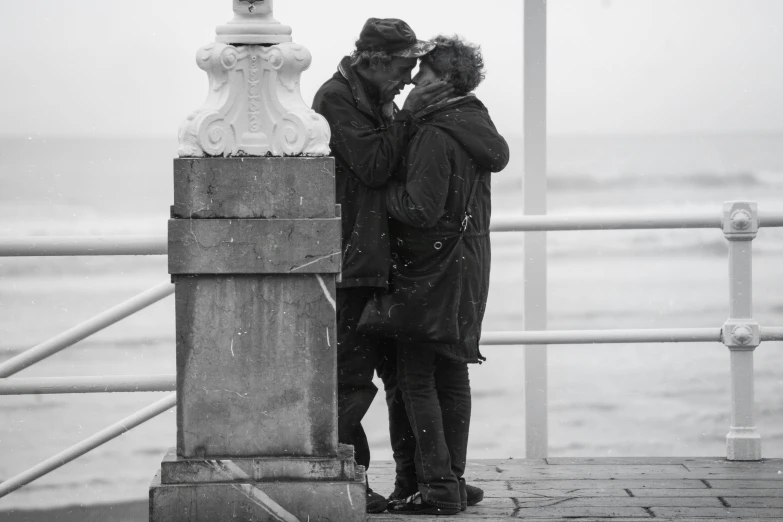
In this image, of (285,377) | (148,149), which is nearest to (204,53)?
(285,377)

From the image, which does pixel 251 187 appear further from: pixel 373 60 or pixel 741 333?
pixel 741 333

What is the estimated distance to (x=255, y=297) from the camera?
2.85 m

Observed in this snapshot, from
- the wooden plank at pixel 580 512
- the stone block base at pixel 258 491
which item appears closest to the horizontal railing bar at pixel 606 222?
the wooden plank at pixel 580 512

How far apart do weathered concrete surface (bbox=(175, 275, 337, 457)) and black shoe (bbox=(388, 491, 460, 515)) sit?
79cm

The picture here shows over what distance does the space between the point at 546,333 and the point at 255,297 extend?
73.3 inches

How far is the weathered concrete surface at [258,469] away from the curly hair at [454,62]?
52.1 inches

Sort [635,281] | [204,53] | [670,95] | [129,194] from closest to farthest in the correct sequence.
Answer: [204,53] → [635,281] → [129,194] → [670,95]

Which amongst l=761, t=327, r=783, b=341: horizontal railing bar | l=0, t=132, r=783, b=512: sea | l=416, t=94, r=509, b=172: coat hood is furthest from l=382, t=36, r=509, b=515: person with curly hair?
l=0, t=132, r=783, b=512: sea

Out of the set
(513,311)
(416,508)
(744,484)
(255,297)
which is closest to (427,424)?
(416,508)

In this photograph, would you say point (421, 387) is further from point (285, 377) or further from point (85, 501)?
point (85, 501)

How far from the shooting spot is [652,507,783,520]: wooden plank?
11.7 ft

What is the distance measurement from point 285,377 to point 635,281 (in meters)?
23.1

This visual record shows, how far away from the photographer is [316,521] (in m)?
2.88

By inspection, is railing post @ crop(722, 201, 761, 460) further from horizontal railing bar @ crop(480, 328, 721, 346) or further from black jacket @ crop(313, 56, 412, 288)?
black jacket @ crop(313, 56, 412, 288)
